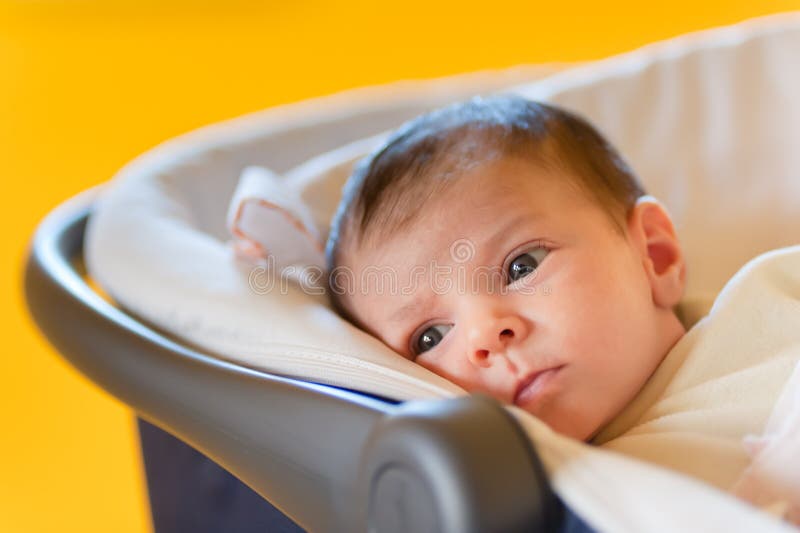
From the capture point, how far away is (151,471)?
96cm

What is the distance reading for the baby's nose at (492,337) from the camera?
2.26 feet

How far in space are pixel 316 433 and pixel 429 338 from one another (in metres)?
0.20

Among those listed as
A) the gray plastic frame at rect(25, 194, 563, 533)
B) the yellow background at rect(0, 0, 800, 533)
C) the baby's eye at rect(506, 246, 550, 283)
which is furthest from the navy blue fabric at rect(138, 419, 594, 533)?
the yellow background at rect(0, 0, 800, 533)

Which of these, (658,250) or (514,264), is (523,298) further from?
(658,250)

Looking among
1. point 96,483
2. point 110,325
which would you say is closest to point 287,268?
point 110,325

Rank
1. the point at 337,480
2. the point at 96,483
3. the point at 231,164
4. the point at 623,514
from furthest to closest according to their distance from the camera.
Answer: the point at 96,483, the point at 231,164, the point at 337,480, the point at 623,514

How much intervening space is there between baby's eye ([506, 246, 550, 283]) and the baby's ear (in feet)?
0.35

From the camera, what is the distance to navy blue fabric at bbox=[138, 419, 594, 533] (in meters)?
0.81

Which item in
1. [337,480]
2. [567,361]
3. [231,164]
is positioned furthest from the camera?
[231,164]

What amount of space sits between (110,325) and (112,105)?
5.11 feet

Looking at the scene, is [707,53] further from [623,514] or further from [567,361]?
[623,514]

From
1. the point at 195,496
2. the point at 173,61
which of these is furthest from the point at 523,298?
the point at 173,61

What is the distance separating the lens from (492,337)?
0.69 metres

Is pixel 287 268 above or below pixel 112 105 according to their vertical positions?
above
